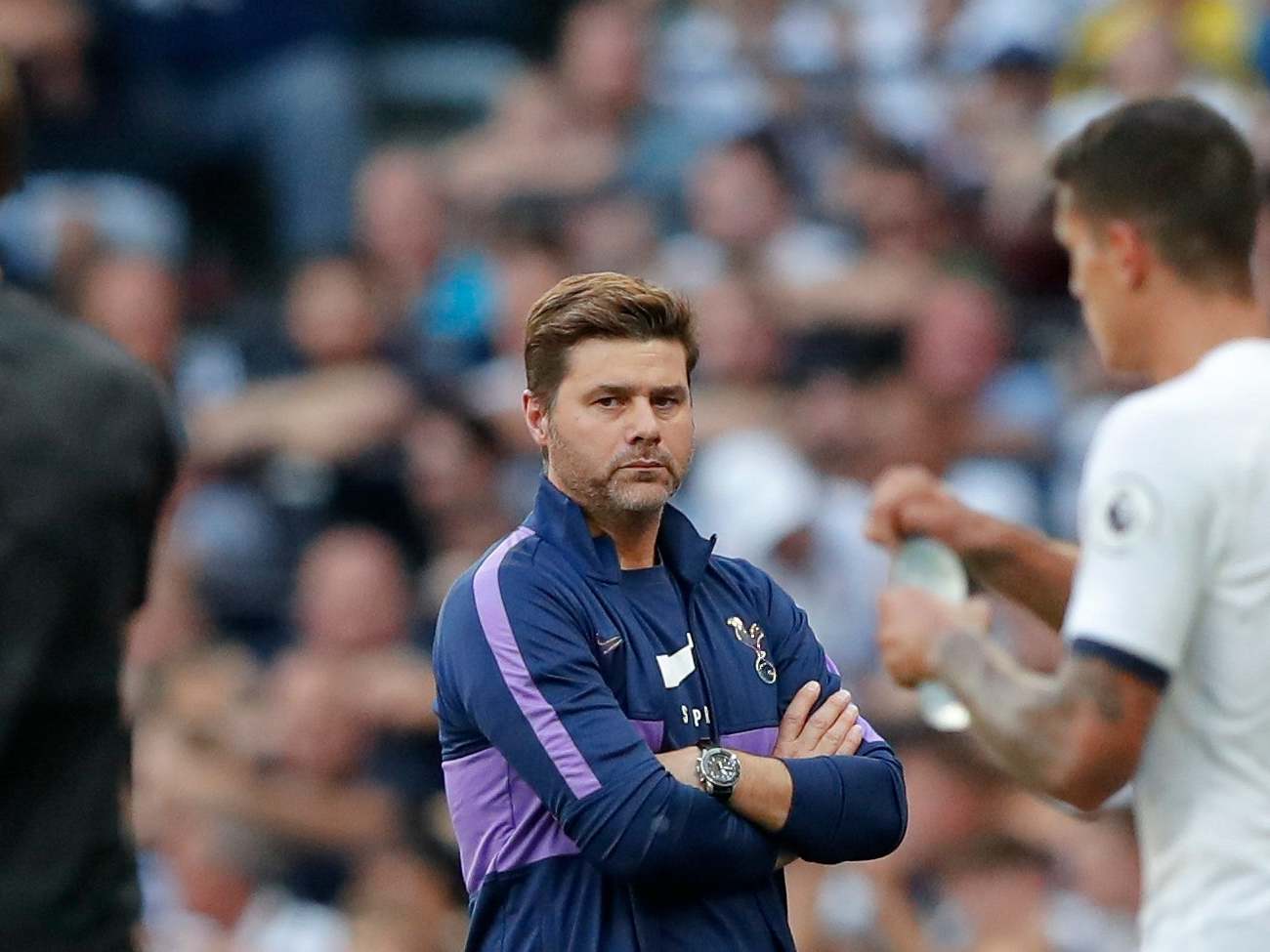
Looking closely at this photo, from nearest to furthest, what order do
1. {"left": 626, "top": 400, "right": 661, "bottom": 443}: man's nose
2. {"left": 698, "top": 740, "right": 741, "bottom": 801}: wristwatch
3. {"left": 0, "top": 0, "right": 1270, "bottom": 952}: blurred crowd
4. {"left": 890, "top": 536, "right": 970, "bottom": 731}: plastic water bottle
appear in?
{"left": 698, "top": 740, "right": 741, "bottom": 801}: wristwatch
{"left": 626, "top": 400, "right": 661, "bottom": 443}: man's nose
{"left": 890, "top": 536, "right": 970, "bottom": 731}: plastic water bottle
{"left": 0, "top": 0, "right": 1270, "bottom": 952}: blurred crowd

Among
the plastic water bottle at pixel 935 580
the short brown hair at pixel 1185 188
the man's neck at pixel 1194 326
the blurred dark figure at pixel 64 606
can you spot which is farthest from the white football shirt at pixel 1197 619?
the blurred dark figure at pixel 64 606

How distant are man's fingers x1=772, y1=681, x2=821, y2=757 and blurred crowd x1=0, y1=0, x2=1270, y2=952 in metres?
2.97

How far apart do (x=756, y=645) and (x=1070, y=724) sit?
1.81ft

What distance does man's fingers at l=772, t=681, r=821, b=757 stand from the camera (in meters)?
3.47

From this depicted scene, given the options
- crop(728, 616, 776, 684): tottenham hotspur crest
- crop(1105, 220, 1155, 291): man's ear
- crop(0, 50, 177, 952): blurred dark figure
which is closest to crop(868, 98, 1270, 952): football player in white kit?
crop(1105, 220, 1155, 291): man's ear

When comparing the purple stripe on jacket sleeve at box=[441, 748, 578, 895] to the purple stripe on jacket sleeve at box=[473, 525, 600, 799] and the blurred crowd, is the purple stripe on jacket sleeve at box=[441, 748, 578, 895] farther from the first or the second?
the blurred crowd

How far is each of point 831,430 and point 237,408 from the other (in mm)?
2972

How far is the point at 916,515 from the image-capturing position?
4.03 m

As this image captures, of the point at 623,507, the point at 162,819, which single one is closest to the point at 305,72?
the point at 162,819

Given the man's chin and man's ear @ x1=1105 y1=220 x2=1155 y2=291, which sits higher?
man's ear @ x1=1105 y1=220 x2=1155 y2=291

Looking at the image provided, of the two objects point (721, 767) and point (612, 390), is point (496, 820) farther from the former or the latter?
point (612, 390)

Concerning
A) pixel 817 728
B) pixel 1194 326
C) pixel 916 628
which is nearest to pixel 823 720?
pixel 817 728

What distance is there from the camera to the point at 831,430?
8.01m

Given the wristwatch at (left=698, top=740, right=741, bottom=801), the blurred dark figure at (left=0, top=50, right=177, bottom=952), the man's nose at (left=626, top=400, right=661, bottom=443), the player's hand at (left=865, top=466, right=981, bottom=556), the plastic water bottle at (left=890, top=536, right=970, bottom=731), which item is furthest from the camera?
the player's hand at (left=865, top=466, right=981, bottom=556)
